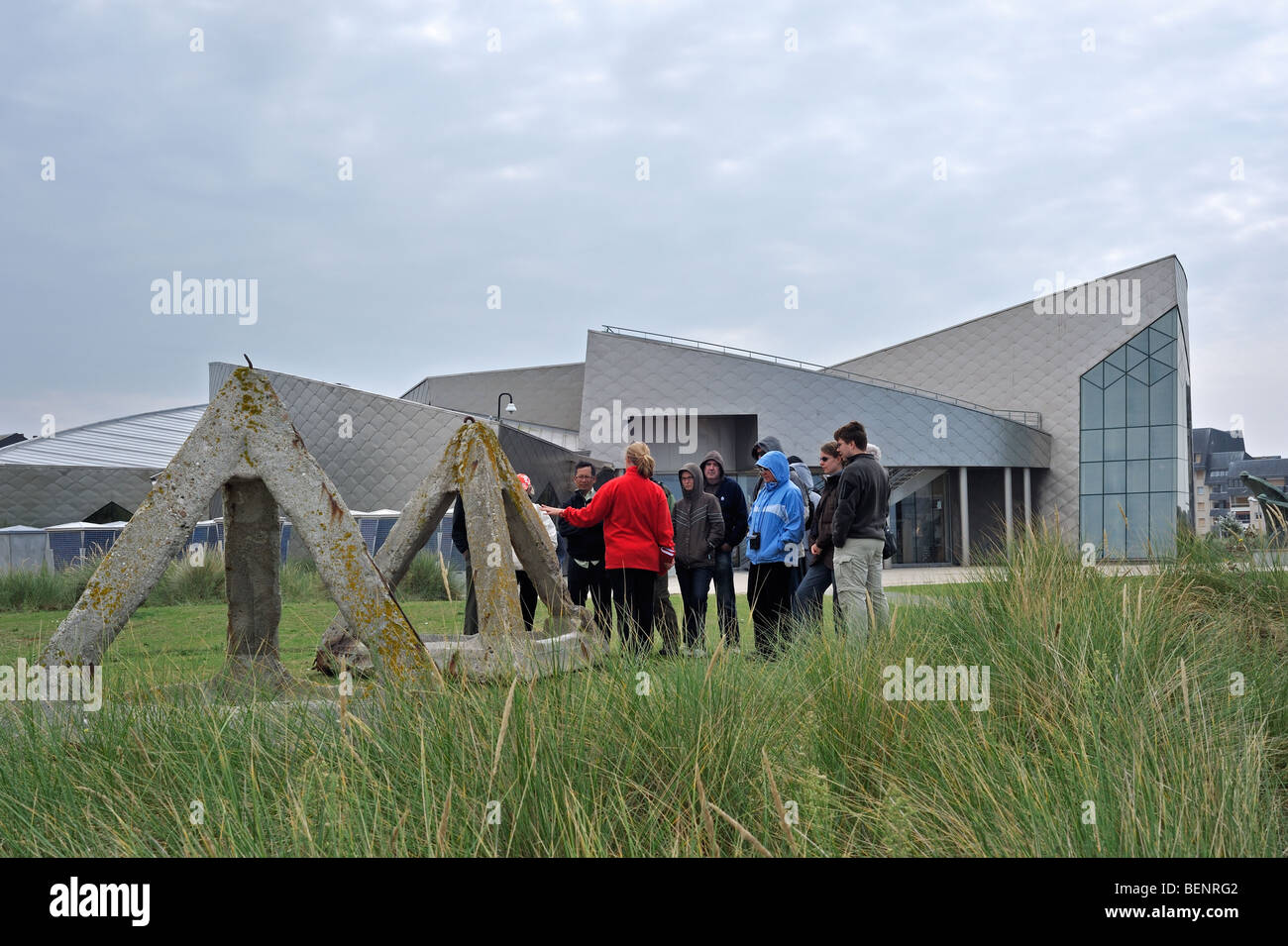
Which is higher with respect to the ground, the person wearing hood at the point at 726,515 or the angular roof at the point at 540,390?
the angular roof at the point at 540,390

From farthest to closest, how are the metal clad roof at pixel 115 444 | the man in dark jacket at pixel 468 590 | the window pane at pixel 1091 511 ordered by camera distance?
the metal clad roof at pixel 115 444 < the window pane at pixel 1091 511 < the man in dark jacket at pixel 468 590

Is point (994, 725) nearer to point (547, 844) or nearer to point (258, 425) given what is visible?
point (547, 844)

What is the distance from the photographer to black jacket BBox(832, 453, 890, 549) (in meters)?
7.29

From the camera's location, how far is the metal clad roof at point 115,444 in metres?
38.6

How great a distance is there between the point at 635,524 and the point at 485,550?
1.88 metres

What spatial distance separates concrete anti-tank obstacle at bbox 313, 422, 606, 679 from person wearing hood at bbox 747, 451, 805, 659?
5.47 feet

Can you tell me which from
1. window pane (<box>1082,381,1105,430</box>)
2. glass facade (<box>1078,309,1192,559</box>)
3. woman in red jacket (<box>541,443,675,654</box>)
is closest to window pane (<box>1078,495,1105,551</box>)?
glass facade (<box>1078,309,1192,559</box>)

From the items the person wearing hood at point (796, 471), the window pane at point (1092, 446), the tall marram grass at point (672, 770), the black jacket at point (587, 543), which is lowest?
the tall marram grass at point (672, 770)

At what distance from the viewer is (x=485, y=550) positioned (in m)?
6.14

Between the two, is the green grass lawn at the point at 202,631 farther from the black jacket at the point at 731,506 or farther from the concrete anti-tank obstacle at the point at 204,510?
the black jacket at the point at 731,506

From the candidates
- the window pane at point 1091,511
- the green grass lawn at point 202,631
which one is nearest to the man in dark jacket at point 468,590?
the green grass lawn at point 202,631

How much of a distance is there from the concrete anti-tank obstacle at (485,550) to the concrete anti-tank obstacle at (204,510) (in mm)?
575

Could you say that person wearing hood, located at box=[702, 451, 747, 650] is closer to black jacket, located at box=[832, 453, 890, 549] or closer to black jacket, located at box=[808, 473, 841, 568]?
black jacket, located at box=[808, 473, 841, 568]
